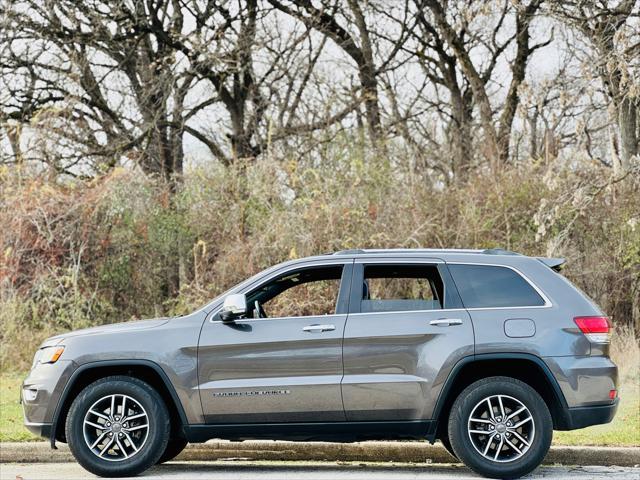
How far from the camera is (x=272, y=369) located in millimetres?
8094

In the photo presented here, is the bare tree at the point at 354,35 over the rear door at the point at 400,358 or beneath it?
over

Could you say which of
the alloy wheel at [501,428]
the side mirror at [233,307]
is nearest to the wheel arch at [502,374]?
the alloy wheel at [501,428]

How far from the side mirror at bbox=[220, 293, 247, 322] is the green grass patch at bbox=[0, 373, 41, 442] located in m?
3.07

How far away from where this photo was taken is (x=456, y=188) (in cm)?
1809

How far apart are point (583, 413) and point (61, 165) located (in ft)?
44.7

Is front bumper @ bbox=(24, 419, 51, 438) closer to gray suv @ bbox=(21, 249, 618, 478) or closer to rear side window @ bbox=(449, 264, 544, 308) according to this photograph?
gray suv @ bbox=(21, 249, 618, 478)

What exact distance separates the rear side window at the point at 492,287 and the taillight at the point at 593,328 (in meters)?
0.34

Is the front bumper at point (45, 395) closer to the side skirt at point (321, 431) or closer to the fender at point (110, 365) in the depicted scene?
the fender at point (110, 365)

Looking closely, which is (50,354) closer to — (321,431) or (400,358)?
(321,431)

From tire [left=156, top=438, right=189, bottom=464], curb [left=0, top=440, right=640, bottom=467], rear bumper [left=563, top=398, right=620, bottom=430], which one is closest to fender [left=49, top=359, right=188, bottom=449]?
tire [left=156, top=438, right=189, bottom=464]

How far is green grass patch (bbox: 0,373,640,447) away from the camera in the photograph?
985 cm

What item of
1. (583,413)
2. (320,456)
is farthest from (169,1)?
(583,413)

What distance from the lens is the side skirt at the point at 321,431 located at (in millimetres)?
8039

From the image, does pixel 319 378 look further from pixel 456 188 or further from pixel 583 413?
pixel 456 188
